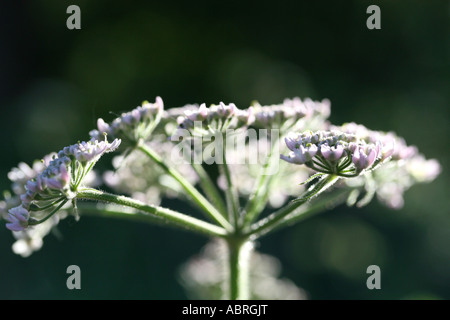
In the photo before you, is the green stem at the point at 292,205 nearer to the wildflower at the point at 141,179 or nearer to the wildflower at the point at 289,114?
the wildflower at the point at 289,114

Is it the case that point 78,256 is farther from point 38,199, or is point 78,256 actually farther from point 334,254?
point 38,199

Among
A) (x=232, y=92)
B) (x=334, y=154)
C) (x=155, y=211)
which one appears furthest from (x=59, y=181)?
(x=232, y=92)

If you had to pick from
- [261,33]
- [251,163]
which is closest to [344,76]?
[261,33]

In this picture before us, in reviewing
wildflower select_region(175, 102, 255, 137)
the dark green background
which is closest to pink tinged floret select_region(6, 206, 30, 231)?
wildflower select_region(175, 102, 255, 137)

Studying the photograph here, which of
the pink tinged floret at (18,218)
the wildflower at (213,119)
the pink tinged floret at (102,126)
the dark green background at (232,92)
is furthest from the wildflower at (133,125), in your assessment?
the dark green background at (232,92)

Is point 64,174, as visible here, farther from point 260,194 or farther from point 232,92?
point 232,92

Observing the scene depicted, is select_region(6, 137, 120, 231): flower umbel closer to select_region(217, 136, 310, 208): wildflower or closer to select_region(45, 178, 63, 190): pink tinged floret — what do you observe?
select_region(45, 178, 63, 190): pink tinged floret
